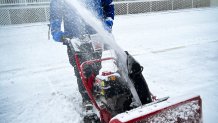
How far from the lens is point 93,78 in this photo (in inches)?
153

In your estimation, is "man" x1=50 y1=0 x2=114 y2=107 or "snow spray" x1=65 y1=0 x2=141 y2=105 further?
"man" x1=50 y1=0 x2=114 y2=107

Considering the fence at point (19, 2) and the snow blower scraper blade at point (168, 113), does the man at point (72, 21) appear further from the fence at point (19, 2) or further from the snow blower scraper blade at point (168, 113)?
the fence at point (19, 2)

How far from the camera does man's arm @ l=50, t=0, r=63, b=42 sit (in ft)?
13.5

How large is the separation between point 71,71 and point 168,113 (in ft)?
14.9

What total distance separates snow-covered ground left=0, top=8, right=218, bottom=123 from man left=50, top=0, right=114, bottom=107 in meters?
1.02

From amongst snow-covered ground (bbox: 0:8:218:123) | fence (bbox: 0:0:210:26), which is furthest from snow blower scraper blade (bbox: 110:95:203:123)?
fence (bbox: 0:0:210:26)

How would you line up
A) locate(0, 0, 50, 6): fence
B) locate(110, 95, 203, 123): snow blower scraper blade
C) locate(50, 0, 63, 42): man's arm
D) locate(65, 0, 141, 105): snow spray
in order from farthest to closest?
locate(0, 0, 50, 6): fence → locate(50, 0, 63, 42): man's arm → locate(65, 0, 141, 105): snow spray → locate(110, 95, 203, 123): snow blower scraper blade

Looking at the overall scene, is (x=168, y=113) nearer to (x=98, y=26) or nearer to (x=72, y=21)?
(x=98, y=26)

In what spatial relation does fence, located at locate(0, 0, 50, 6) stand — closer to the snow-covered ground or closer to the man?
the snow-covered ground

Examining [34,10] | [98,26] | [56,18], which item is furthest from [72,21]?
[34,10]

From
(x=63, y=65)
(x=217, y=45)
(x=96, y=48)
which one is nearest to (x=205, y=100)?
(x=96, y=48)

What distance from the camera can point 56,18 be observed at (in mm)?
4230

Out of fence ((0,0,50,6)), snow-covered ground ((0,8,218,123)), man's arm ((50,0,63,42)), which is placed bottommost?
snow-covered ground ((0,8,218,123))

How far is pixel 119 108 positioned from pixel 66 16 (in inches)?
75.1
